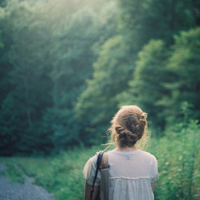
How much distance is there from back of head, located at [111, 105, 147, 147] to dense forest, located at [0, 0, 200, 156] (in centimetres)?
334

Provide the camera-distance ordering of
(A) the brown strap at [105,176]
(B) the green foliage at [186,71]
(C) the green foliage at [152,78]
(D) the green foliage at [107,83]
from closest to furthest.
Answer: (A) the brown strap at [105,176], (B) the green foliage at [186,71], (C) the green foliage at [152,78], (D) the green foliage at [107,83]

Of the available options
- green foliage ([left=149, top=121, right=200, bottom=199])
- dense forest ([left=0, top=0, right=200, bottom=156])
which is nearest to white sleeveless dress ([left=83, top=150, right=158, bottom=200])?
green foliage ([left=149, top=121, right=200, bottom=199])

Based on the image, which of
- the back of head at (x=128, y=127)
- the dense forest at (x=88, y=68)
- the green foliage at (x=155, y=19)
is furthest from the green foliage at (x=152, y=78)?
the back of head at (x=128, y=127)

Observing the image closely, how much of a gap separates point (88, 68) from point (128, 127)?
21.7 metres

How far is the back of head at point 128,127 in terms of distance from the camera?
201cm

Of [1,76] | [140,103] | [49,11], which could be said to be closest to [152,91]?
[140,103]

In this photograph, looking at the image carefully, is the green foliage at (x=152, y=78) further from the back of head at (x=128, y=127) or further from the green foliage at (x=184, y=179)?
the back of head at (x=128, y=127)

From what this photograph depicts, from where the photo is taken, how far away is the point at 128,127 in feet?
6.68

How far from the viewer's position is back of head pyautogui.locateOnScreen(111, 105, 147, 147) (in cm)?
201

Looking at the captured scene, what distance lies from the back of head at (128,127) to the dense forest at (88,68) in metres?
3.34

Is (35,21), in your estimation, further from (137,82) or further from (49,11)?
(137,82)

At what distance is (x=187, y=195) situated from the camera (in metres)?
3.86

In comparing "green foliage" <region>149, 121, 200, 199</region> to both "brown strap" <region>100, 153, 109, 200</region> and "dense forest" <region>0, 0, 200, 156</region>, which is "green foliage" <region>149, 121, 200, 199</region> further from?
"brown strap" <region>100, 153, 109, 200</region>

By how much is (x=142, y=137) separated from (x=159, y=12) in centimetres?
1447
